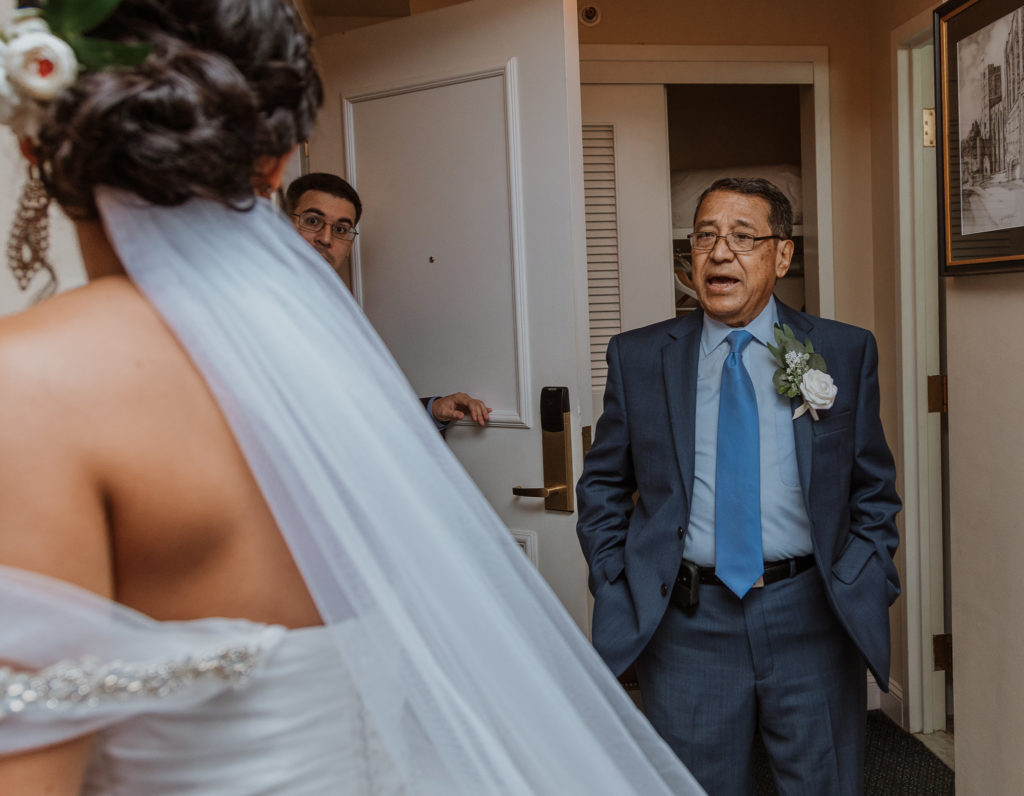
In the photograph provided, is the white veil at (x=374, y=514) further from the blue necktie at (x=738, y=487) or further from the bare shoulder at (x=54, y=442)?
the blue necktie at (x=738, y=487)

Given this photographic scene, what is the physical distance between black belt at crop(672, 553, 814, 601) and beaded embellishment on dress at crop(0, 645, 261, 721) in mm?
1326

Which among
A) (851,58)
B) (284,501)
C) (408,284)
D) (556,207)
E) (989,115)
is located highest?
(851,58)

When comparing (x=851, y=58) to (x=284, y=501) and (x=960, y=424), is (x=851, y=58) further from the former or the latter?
(x=284, y=501)

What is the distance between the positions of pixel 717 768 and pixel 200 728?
145cm

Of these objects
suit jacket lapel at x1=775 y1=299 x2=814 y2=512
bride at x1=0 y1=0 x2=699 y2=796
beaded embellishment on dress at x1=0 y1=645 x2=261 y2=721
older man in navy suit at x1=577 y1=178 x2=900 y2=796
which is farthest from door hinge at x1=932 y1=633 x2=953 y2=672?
beaded embellishment on dress at x1=0 y1=645 x2=261 y2=721

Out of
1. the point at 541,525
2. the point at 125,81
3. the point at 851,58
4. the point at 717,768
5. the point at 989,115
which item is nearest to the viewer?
the point at 125,81

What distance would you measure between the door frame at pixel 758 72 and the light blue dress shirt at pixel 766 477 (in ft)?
5.07

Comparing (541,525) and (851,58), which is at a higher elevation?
(851,58)

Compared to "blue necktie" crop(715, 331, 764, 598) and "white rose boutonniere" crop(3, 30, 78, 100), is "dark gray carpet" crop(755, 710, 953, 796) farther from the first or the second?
"white rose boutonniere" crop(3, 30, 78, 100)

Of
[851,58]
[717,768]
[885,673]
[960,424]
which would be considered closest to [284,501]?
[717,768]

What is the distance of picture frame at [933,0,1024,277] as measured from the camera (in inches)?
80.0

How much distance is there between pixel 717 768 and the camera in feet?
6.16

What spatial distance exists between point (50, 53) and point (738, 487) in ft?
5.03

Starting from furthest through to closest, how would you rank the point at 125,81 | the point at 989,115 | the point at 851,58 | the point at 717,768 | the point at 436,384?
the point at 851,58
the point at 436,384
the point at 989,115
the point at 717,768
the point at 125,81
